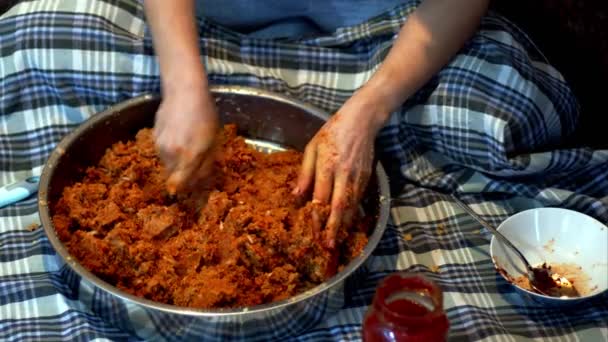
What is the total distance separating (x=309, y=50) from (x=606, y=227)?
72 cm

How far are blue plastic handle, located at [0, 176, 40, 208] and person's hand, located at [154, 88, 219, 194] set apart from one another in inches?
14.1

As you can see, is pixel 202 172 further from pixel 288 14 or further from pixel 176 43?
pixel 288 14

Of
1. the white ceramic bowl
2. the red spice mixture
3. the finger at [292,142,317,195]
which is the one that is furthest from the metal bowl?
the white ceramic bowl

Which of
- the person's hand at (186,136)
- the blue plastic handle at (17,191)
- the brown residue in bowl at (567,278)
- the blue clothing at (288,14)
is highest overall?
the blue clothing at (288,14)

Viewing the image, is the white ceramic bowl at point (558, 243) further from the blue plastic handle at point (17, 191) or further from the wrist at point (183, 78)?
the blue plastic handle at point (17, 191)

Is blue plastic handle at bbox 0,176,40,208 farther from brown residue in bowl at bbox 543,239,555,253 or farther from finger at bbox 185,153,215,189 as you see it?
brown residue in bowl at bbox 543,239,555,253

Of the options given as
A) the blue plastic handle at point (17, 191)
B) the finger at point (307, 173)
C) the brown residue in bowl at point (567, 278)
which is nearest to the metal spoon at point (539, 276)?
the brown residue in bowl at point (567, 278)

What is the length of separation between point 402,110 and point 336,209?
0.41 meters

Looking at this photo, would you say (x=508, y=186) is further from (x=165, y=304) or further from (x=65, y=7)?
(x=65, y=7)

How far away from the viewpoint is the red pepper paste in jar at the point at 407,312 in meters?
1.05

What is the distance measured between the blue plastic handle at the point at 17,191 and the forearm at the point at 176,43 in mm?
369

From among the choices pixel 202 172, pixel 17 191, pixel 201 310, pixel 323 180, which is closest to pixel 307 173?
pixel 323 180

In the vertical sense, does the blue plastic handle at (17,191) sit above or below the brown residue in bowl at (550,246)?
above

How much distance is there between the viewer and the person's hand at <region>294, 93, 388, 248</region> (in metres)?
1.24
